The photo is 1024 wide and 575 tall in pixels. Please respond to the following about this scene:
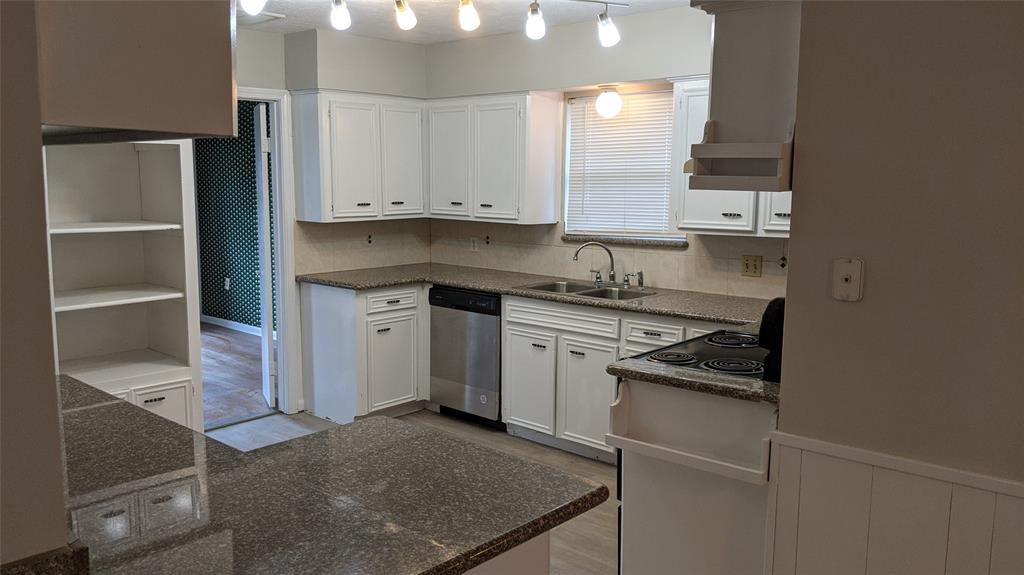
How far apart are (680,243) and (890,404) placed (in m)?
2.48

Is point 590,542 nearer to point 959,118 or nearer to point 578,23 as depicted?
point 959,118

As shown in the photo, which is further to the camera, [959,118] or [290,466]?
[959,118]

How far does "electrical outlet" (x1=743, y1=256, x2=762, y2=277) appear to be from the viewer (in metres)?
4.14

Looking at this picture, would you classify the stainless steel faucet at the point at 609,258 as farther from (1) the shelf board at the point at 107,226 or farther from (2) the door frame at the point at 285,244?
(1) the shelf board at the point at 107,226

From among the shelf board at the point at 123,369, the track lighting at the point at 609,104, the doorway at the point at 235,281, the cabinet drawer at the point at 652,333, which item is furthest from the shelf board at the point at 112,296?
the track lighting at the point at 609,104

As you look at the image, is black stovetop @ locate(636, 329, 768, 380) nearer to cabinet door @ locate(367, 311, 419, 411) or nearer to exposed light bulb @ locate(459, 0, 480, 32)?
exposed light bulb @ locate(459, 0, 480, 32)

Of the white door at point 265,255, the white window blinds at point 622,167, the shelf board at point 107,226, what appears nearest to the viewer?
the shelf board at point 107,226

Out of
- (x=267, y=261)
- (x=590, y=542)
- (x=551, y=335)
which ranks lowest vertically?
(x=590, y=542)

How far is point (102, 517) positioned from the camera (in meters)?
1.37

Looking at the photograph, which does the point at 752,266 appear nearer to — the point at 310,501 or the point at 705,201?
the point at 705,201

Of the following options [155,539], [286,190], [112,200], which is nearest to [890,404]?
[155,539]

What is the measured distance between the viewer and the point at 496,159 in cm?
495

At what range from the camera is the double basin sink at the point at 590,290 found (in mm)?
4504

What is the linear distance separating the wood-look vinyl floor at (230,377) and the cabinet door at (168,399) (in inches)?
44.4
